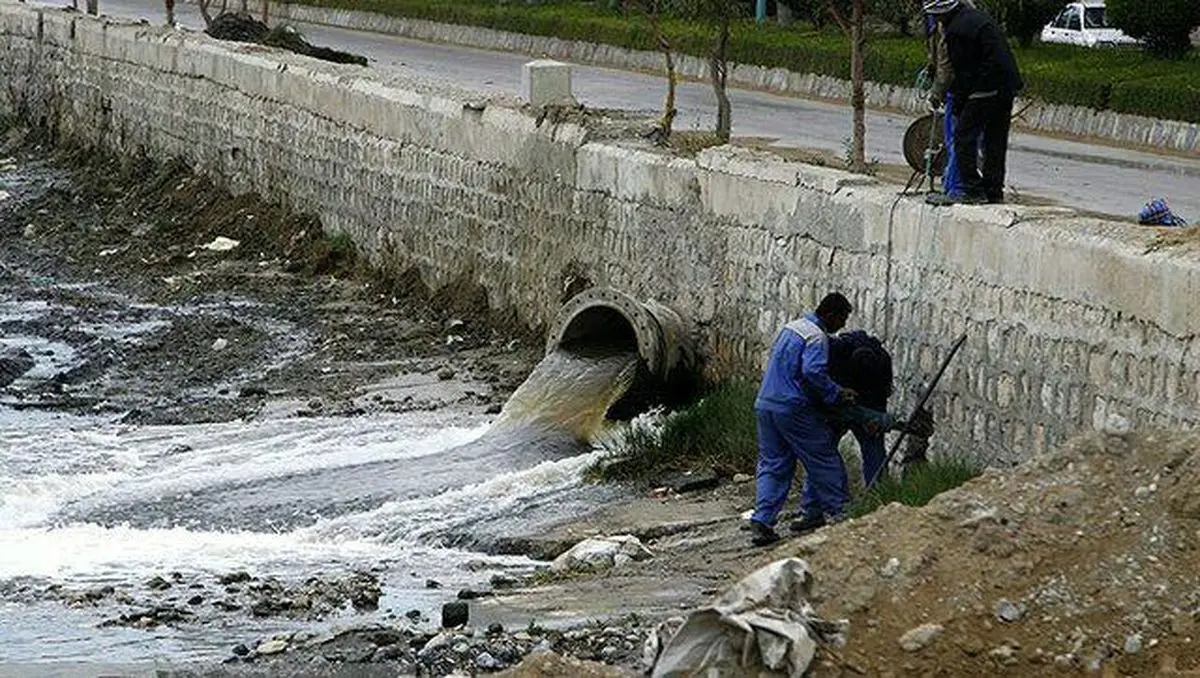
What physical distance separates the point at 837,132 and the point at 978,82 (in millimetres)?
14171

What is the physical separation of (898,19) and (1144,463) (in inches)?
1066

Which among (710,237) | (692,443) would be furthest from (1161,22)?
(692,443)

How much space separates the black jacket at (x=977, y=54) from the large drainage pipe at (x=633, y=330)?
3.21 m

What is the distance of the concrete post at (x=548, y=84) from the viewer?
21891 mm

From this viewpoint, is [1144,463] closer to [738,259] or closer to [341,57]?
[738,259]

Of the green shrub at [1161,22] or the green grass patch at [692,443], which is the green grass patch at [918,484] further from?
the green shrub at [1161,22]

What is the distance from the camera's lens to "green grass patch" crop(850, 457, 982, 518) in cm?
1351

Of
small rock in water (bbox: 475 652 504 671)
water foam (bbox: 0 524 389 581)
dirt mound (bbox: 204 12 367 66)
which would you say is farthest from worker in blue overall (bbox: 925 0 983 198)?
dirt mound (bbox: 204 12 367 66)

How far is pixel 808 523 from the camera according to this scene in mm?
14078

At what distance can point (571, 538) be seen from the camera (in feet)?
49.0

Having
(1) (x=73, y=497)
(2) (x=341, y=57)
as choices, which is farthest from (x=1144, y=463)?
(2) (x=341, y=57)

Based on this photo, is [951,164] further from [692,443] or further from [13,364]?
[13,364]

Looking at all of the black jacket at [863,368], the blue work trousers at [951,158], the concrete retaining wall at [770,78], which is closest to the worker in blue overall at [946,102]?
the blue work trousers at [951,158]

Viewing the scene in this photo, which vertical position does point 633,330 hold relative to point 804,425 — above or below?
below
